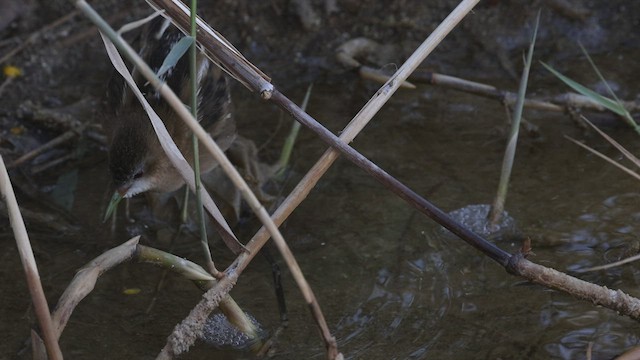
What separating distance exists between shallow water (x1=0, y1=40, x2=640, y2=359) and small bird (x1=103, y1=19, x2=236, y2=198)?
256 mm

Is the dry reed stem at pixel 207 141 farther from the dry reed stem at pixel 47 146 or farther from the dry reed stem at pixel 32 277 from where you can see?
the dry reed stem at pixel 47 146

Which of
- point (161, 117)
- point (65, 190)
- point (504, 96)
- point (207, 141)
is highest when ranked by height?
point (504, 96)

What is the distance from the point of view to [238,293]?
11.3ft

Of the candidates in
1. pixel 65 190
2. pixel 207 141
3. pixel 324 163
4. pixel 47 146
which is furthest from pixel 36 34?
pixel 207 141

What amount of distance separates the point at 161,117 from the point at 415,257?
49.1 inches

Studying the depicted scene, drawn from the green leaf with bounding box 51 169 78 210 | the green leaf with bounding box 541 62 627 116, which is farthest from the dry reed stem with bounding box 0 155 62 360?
the green leaf with bounding box 541 62 627 116

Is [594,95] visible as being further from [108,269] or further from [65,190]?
[65,190]

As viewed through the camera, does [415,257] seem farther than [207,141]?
Yes

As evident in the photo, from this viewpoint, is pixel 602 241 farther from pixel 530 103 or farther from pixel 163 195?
pixel 163 195

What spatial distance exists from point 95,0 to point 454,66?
6.10 ft

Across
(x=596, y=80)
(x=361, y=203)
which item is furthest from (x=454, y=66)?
(x=361, y=203)

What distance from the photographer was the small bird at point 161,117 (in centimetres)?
375

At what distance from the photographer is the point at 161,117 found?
3.99 m

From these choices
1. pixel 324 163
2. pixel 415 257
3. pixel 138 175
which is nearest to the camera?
pixel 324 163
